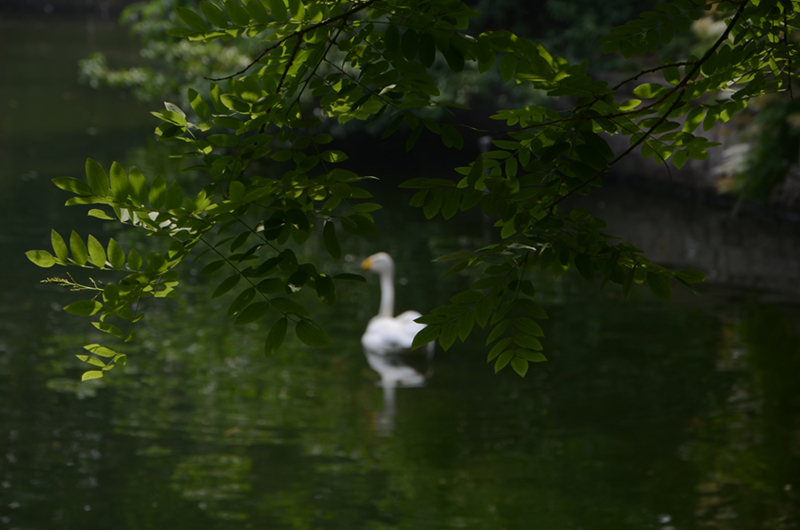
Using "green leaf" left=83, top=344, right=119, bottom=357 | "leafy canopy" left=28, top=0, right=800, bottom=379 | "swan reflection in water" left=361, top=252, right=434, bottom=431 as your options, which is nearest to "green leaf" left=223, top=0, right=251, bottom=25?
"leafy canopy" left=28, top=0, right=800, bottom=379

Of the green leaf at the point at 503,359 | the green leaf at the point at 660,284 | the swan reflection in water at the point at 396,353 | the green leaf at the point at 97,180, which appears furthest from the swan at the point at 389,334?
the green leaf at the point at 97,180

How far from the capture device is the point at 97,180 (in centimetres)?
176

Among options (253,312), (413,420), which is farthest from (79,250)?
(413,420)

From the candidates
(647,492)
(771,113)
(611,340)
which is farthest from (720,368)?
(771,113)

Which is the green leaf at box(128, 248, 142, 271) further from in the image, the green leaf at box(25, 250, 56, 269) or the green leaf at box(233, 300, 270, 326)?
the green leaf at box(233, 300, 270, 326)

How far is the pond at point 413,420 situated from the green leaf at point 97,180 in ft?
10.1

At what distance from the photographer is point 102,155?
13898 millimetres

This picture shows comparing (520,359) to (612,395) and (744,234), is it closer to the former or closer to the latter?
(612,395)

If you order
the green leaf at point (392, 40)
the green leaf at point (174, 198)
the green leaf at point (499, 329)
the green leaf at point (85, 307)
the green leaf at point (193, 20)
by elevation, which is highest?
the green leaf at point (193, 20)

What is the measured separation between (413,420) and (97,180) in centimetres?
440

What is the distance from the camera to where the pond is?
4.66 metres

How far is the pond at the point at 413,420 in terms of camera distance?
15.3 feet

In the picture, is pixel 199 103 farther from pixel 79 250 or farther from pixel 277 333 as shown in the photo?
pixel 277 333

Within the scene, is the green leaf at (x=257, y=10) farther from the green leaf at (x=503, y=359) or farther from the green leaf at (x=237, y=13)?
the green leaf at (x=503, y=359)
